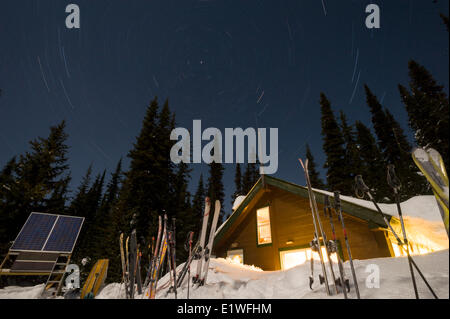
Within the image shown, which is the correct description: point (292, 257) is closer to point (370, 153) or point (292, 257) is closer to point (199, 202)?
point (370, 153)

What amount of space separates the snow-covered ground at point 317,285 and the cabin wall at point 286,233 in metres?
3.19

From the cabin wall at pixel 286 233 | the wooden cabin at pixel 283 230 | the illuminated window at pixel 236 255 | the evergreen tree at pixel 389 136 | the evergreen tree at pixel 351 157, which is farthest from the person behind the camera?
the evergreen tree at pixel 389 136

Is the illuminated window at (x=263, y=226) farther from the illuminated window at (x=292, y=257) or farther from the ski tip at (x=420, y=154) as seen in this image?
the ski tip at (x=420, y=154)

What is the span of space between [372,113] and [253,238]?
109 ft

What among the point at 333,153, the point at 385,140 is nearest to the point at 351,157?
the point at 333,153

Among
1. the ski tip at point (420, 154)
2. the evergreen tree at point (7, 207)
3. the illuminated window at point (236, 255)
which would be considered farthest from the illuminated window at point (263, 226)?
the evergreen tree at point (7, 207)

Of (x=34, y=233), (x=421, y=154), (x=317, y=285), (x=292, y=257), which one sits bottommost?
(x=317, y=285)

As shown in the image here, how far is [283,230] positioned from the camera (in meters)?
8.85

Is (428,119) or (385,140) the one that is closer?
(428,119)

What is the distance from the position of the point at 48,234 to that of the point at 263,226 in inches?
322

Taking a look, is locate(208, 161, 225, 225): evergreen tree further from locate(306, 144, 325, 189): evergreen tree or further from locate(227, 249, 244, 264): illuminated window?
locate(227, 249, 244, 264): illuminated window

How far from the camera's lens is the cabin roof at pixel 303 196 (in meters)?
6.27
